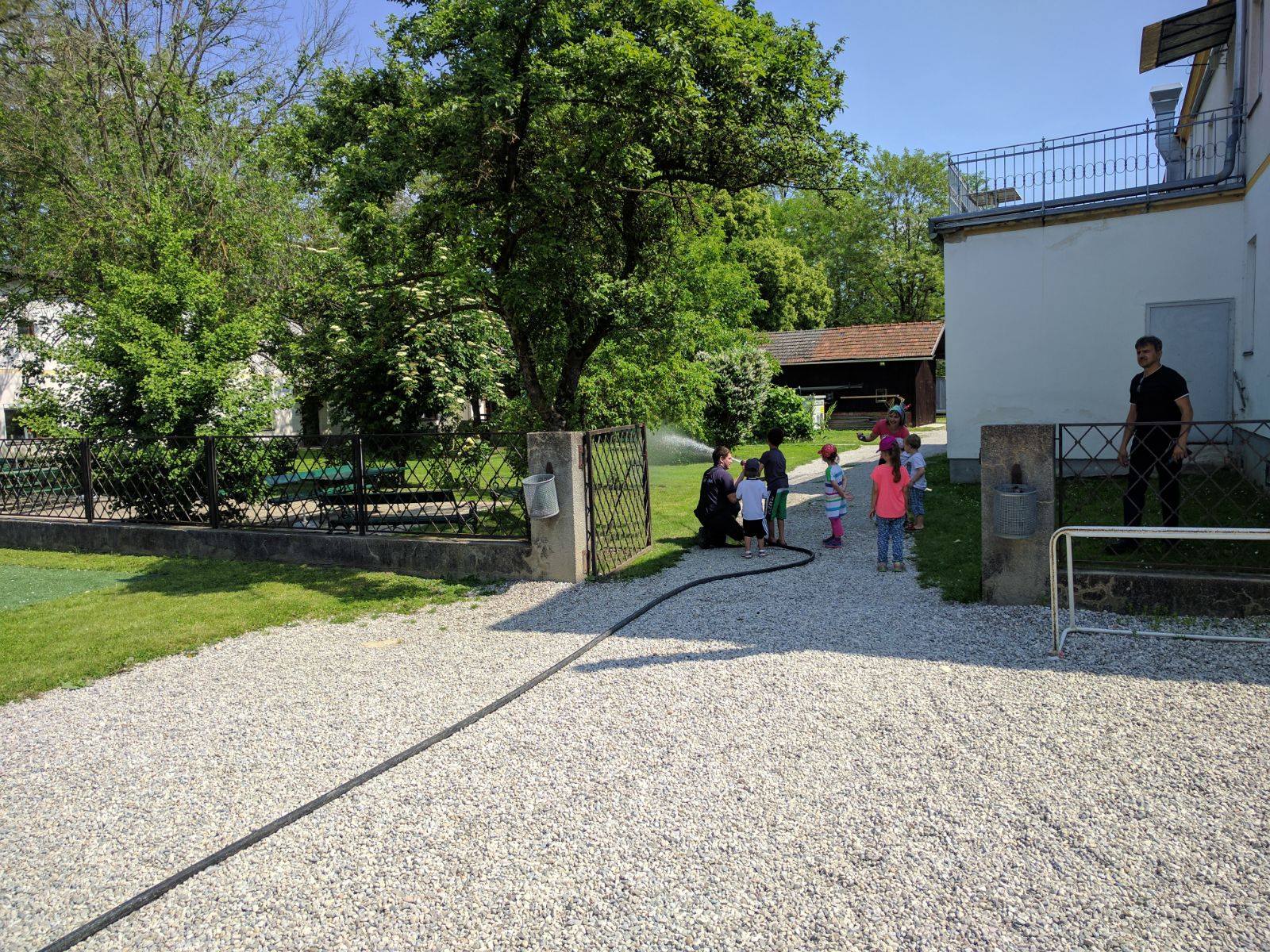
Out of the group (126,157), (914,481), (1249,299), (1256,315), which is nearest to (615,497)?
(914,481)

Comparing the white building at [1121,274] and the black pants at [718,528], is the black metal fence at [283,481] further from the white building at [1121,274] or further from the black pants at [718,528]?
the white building at [1121,274]

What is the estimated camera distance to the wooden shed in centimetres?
3344

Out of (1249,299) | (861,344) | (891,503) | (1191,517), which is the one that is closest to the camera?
(891,503)

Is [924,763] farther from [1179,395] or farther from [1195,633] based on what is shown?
[1179,395]

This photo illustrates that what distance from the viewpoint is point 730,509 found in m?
9.73

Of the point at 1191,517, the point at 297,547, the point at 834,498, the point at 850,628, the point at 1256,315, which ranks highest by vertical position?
the point at 1256,315

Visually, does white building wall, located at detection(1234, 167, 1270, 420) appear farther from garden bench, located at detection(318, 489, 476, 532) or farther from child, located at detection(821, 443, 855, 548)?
garden bench, located at detection(318, 489, 476, 532)

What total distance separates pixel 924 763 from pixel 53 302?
20832 mm

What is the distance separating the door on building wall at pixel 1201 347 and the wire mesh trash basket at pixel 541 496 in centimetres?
895

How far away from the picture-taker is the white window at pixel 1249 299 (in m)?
10.2

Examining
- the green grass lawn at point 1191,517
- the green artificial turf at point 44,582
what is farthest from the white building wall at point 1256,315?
the green artificial turf at point 44,582

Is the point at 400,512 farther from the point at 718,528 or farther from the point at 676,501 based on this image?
the point at 676,501

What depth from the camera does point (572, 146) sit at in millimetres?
8664

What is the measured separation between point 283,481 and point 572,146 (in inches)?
248
